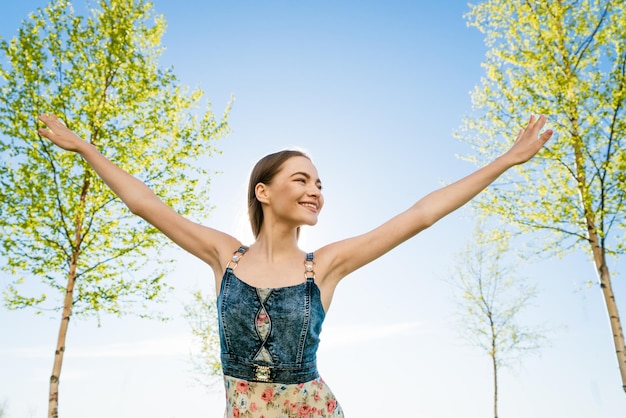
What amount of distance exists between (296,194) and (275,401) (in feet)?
2.96

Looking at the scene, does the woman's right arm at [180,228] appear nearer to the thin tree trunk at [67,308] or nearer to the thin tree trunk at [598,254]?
the thin tree trunk at [67,308]

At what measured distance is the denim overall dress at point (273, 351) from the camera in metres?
2.09

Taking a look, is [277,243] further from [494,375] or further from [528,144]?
[494,375]

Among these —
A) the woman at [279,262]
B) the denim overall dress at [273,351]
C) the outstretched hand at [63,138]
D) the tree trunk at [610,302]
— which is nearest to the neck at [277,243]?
the woman at [279,262]

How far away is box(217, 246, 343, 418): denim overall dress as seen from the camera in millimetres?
2092

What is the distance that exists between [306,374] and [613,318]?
9.70m

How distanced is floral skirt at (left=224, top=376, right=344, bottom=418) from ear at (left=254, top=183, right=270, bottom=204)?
2.82 ft

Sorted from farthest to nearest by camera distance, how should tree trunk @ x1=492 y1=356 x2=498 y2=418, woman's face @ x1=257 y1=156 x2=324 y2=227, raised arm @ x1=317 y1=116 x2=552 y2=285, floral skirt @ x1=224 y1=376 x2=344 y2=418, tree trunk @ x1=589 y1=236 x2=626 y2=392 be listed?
tree trunk @ x1=492 y1=356 x2=498 y2=418 < tree trunk @ x1=589 y1=236 x2=626 y2=392 < woman's face @ x1=257 y1=156 x2=324 y2=227 < raised arm @ x1=317 y1=116 x2=552 y2=285 < floral skirt @ x1=224 y1=376 x2=344 y2=418

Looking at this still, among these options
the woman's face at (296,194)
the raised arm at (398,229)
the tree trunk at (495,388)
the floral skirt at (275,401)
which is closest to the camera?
the floral skirt at (275,401)

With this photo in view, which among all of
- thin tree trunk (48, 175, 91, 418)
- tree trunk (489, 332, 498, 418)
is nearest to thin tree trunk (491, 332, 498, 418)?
tree trunk (489, 332, 498, 418)

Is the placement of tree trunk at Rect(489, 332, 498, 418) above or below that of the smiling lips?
above

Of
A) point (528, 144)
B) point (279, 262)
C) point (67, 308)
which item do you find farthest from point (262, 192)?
point (67, 308)

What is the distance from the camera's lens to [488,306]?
1733cm

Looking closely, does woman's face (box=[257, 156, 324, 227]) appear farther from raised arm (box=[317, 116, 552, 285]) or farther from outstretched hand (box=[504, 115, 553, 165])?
outstretched hand (box=[504, 115, 553, 165])
